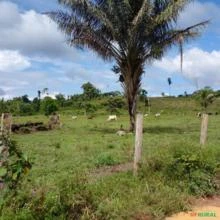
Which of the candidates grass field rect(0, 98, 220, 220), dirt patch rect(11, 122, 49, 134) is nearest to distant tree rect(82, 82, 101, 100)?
dirt patch rect(11, 122, 49, 134)

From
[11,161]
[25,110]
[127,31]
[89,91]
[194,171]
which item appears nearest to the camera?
[11,161]

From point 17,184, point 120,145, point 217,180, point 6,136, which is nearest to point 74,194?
point 17,184

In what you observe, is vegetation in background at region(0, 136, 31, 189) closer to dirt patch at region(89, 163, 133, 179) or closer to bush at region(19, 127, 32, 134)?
dirt patch at region(89, 163, 133, 179)

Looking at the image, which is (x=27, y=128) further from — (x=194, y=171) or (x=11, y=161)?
(x=11, y=161)

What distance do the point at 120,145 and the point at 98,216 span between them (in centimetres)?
962

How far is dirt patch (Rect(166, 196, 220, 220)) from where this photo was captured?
7824mm

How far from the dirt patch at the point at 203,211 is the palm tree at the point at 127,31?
15312 millimetres

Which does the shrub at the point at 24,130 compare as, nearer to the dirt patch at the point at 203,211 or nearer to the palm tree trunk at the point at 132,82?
the palm tree trunk at the point at 132,82

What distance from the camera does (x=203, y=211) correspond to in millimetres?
8211

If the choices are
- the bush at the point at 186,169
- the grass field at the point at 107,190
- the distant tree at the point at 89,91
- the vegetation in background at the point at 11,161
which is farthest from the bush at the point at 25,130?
the distant tree at the point at 89,91

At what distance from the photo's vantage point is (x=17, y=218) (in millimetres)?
6555

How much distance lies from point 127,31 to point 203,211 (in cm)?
1642

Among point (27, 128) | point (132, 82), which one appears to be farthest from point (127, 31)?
point (27, 128)

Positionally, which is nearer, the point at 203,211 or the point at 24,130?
the point at 203,211
